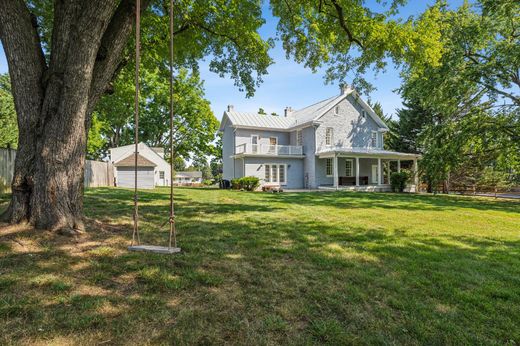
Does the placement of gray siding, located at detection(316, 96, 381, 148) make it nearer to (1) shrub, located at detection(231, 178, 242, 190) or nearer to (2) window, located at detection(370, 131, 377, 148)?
(2) window, located at detection(370, 131, 377, 148)

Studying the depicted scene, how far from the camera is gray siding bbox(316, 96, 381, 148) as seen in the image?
24631 mm

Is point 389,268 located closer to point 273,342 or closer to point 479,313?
point 479,313

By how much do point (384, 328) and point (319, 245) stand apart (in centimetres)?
254

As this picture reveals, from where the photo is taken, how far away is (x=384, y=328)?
8.11ft

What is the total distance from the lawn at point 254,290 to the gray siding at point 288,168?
60.0 ft

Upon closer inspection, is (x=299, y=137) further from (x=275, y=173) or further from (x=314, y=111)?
(x=275, y=173)

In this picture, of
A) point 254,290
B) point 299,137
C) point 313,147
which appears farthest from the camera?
point 299,137

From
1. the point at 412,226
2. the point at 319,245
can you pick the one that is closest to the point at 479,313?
the point at 319,245

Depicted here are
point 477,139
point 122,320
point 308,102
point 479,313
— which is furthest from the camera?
point 308,102

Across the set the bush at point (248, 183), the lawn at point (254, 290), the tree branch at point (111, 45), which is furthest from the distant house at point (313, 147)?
the lawn at point (254, 290)

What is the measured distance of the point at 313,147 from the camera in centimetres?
2406

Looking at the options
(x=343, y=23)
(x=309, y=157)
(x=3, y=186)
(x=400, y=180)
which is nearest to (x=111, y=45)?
(x=343, y=23)

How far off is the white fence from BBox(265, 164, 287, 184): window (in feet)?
43.6

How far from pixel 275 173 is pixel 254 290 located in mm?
21582
